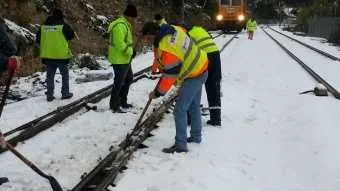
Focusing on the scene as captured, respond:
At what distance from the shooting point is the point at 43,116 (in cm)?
988

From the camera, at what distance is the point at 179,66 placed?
751 centimetres

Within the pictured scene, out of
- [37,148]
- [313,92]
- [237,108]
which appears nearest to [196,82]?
[37,148]

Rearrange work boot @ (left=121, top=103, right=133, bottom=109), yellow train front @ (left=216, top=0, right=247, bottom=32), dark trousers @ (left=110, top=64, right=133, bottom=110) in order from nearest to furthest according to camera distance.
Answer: dark trousers @ (left=110, top=64, right=133, bottom=110), work boot @ (left=121, top=103, right=133, bottom=109), yellow train front @ (left=216, top=0, right=247, bottom=32)

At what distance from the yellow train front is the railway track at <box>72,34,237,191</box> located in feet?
120

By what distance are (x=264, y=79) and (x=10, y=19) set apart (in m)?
7.92

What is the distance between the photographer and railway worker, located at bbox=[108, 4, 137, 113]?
1013 cm

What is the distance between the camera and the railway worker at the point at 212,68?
30.1 feet

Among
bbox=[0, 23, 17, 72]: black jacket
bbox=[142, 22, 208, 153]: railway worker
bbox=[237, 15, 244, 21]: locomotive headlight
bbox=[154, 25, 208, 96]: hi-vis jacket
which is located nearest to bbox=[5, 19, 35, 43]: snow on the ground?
bbox=[142, 22, 208, 153]: railway worker

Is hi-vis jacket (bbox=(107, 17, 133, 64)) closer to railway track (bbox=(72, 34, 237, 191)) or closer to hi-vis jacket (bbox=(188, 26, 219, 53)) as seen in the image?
railway track (bbox=(72, 34, 237, 191))

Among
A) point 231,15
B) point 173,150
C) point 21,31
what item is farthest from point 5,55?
point 231,15

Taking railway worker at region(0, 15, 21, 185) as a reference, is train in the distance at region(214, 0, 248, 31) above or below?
above

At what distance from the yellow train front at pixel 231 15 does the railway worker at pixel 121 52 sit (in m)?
35.5

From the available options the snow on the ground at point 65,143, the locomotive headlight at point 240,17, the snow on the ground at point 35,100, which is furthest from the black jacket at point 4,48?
the locomotive headlight at point 240,17

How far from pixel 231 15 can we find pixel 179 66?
38.6 metres
